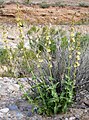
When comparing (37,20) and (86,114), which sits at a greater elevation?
(86,114)

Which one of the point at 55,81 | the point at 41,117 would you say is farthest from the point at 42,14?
the point at 41,117

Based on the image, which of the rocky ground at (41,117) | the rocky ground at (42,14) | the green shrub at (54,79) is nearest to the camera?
the green shrub at (54,79)

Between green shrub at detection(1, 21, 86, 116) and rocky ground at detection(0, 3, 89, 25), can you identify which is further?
rocky ground at detection(0, 3, 89, 25)

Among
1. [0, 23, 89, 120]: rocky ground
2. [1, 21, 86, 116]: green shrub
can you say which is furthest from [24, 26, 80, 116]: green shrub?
[0, 23, 89, 120]: rocky ground

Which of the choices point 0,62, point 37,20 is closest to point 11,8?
point 37,20

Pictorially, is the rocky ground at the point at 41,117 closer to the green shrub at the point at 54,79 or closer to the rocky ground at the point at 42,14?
the green shrub at the point at 54,79

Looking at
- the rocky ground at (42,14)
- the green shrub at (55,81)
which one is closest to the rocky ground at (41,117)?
the green shrub at (55,81)

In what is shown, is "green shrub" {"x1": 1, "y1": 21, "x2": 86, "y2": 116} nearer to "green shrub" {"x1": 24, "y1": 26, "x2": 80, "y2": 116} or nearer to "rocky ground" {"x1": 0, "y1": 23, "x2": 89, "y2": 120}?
"green shrub" {"x1": 24, "y1": 26, "x2": 80, "y2": 116}

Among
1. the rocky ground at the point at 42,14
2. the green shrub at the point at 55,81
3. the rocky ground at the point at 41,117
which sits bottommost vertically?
the rocky ground at the point at 42,14

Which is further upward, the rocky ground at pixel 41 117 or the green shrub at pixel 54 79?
the green shrub at pixel 54 79

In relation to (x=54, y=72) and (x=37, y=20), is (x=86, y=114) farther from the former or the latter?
(x=37, y=20)

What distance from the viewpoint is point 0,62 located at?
8.38 m

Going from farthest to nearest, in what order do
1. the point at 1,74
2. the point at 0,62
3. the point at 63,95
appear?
the point at 0,62 → the point at 1,74 → the point at 63,95

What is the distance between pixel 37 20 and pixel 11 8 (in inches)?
59.4
